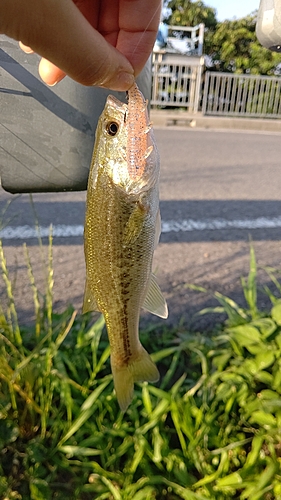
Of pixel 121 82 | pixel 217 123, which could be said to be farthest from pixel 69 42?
pixel 217 123

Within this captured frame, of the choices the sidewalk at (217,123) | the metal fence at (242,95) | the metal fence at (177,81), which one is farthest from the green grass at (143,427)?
the metal fence at (242,95)

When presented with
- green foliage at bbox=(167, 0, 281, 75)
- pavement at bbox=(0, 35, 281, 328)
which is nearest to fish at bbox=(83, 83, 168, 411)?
pavement at bbox=(0, 35, 281, 328)

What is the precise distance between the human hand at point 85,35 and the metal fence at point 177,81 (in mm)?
13569

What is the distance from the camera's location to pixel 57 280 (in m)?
2.86

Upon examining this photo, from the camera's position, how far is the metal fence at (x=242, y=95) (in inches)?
589

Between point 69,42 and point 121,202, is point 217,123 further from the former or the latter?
point 69,42

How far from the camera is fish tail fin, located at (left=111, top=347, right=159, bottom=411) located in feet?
4.19

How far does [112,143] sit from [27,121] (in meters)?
0.43

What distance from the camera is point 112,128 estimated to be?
1.14 metres

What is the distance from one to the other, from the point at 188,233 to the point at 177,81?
40.1 ft

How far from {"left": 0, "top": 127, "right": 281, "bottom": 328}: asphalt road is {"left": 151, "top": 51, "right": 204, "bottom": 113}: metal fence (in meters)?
8.96

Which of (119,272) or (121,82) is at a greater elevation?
(121,82)

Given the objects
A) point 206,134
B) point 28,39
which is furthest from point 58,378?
point 206,134

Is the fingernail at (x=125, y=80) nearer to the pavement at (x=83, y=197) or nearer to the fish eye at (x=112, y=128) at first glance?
the fish eye at (x=112, y=128)
